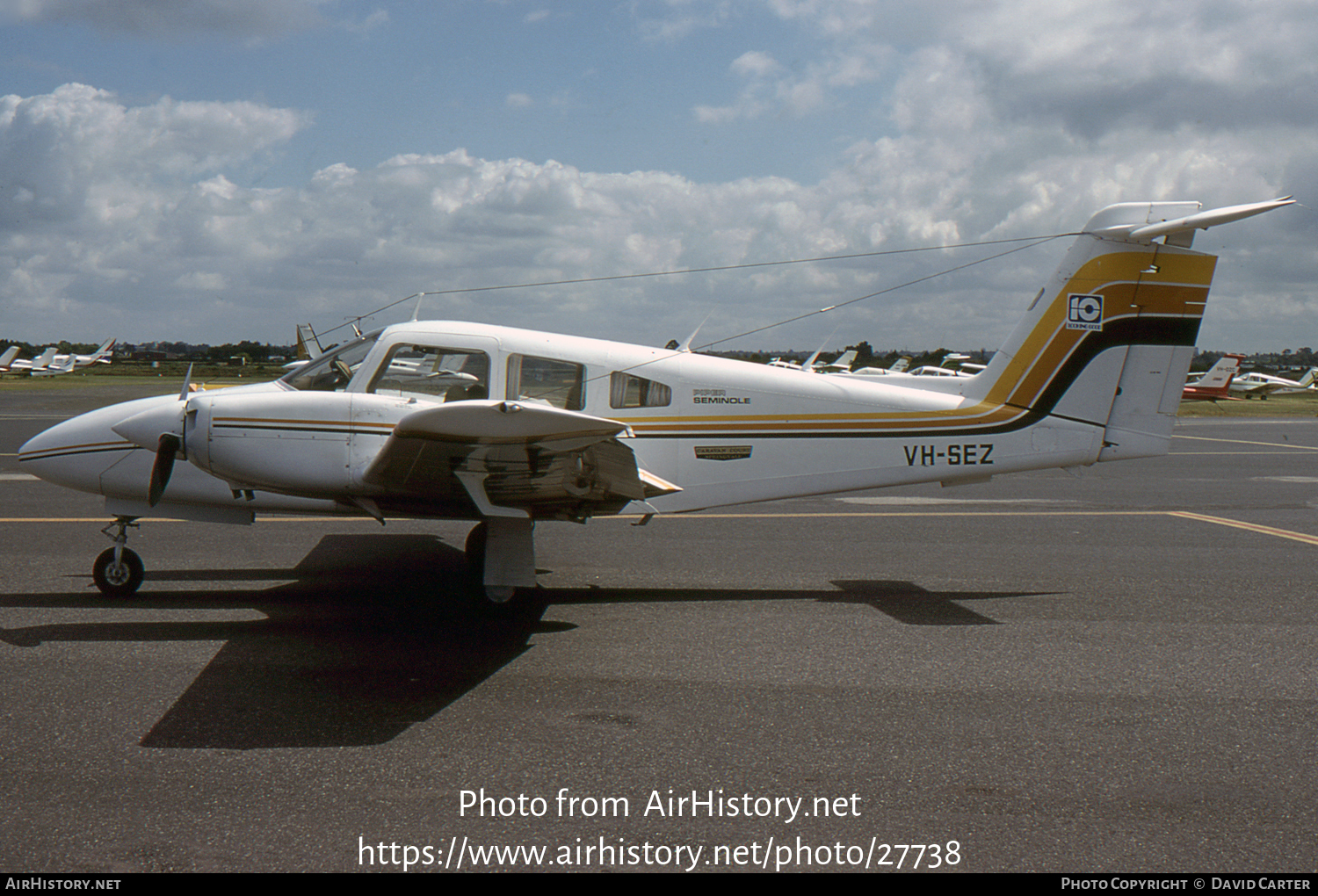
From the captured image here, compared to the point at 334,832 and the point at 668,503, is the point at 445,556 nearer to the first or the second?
the point at 668,503

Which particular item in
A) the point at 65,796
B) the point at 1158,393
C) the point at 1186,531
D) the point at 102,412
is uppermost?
the point at 1158,393

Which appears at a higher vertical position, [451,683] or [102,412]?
[102,412]

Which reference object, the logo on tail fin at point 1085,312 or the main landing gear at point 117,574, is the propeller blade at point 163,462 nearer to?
the main landing gear at point 117,574

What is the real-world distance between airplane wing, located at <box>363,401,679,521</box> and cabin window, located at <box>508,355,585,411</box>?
0.88m

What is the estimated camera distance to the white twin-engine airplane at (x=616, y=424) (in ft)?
20.4

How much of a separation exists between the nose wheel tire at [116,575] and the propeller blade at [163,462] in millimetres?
740

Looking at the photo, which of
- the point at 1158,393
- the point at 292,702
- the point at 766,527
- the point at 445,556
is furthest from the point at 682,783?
the point at 766,527

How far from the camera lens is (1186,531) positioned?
1060 cm

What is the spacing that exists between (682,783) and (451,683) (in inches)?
71.9

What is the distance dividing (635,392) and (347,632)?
2.85 metres

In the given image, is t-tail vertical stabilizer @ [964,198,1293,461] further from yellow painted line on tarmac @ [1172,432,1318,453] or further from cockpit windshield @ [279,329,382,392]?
yellow painted line on tarmac @ [1172,432,1318,453]

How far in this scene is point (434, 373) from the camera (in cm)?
688

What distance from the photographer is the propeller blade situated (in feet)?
21.0

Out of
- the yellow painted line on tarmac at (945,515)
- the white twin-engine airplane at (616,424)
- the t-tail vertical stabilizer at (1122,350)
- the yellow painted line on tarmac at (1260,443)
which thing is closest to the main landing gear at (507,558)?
the white twin-engine airplane at (616,424)
